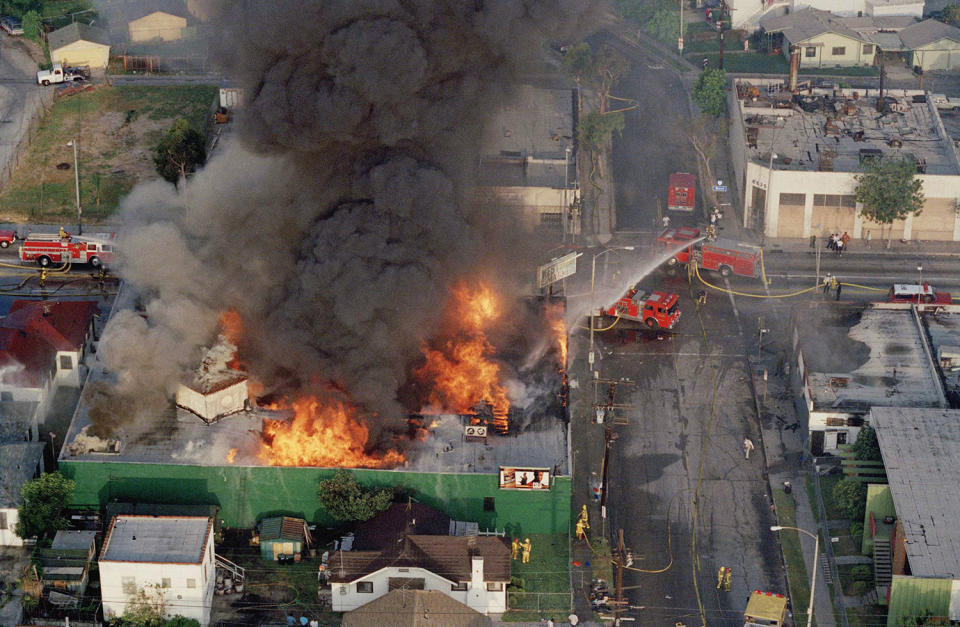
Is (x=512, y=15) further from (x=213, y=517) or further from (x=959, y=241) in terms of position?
(x=959, y=241)

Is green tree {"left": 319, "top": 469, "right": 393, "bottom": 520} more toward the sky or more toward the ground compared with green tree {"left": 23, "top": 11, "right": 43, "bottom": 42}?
more toward the ground

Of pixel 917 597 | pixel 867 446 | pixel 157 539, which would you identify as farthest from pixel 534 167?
pixel 917 597

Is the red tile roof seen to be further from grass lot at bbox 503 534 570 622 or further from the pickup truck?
the pickup truck

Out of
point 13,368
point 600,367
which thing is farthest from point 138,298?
point 600,367

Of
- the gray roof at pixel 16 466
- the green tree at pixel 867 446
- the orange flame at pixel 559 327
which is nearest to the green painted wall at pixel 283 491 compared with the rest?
the gray roof at pixel 16 466

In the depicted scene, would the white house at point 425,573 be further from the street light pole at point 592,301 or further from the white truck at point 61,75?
the white truck at point 61,75

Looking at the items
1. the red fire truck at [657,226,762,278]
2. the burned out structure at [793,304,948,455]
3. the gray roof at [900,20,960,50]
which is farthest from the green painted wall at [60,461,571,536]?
the gray roof at [900,20,960,50]

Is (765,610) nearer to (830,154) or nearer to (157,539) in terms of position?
(157,539)
